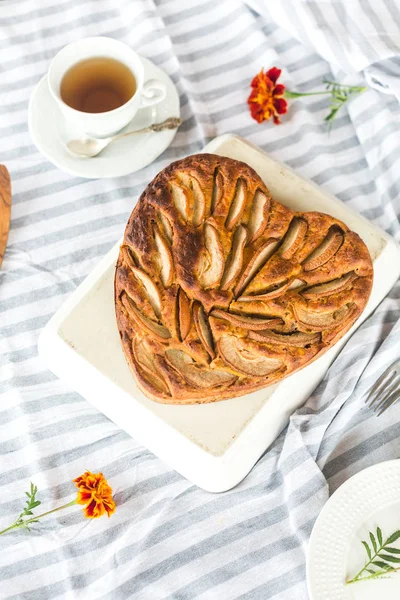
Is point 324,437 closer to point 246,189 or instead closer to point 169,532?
point 169,532

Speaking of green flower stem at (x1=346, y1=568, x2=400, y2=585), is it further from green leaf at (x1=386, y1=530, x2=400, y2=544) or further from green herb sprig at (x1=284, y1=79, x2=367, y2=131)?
green herb sprig at (x1=284, y1=79, x2=367, y2=131)

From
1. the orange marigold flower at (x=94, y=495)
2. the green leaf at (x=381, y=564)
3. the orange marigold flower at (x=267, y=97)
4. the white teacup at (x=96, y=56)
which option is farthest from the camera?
the orange marigold flower at (x=267, y=97)

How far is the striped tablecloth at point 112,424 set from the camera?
4.99ft

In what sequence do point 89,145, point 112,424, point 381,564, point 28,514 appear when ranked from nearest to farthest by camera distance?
point 381,564 < point 28,514 < point 112,424 < point 89,145

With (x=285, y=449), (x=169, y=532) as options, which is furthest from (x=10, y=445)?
(x=285, y=449)

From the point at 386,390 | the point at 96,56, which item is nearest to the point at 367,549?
the point at 386,390

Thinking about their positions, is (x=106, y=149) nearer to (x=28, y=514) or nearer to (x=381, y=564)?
(x=28, y=514)

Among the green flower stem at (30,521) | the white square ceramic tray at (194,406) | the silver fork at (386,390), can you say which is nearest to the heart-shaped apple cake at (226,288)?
the white square ceramic tray at (194,406)

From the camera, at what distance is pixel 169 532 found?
5.05ft

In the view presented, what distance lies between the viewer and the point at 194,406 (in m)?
1.46

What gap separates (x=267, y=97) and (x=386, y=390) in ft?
2.48

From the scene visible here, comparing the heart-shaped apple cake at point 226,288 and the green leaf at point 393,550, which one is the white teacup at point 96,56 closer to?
the heart-shaped apple cake at point 226,288

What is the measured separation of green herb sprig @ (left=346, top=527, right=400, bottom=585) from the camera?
1.39 m

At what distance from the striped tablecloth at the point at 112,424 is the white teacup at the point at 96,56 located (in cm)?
15
